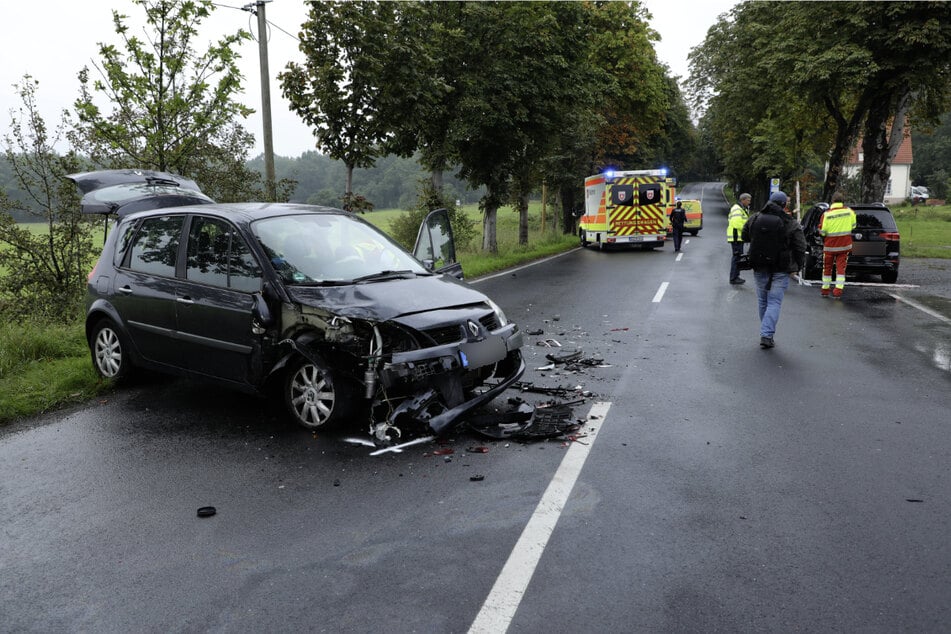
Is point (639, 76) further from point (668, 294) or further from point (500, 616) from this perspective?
point (500, 616)

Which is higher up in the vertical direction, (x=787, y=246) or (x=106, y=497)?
(x=787, y=246)

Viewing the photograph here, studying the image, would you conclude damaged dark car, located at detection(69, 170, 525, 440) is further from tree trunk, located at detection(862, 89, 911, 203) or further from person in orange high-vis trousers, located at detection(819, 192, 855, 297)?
tree trunk, located at detection(862, 89, 911, 203)

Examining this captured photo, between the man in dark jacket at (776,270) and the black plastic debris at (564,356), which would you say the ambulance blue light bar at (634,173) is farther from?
the black plastic debris at (564,356)

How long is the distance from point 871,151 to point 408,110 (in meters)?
17.9

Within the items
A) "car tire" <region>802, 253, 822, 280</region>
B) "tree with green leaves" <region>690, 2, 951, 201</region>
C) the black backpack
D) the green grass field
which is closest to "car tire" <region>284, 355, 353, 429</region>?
the green grass field

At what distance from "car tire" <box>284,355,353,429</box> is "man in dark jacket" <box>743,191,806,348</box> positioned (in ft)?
18.5

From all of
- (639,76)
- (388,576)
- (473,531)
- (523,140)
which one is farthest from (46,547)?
(639,76)

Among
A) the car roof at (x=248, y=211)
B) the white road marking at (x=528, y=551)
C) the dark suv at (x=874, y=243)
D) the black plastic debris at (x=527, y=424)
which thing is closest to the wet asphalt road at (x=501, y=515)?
the white road marking at (x=528, y=551)

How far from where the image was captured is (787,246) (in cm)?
887

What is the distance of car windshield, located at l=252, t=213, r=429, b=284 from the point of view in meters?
5.72

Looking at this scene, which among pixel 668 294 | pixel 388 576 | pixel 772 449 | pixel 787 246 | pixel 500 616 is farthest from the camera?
pixel 668 294

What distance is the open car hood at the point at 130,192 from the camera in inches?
309

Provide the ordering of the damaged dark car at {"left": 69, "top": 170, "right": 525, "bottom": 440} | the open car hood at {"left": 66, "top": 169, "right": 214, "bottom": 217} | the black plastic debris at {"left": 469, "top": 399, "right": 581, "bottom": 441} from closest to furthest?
the damaged dark car at {"left": 69, "top": 170, "right": 525, "bottom": 440} < the black plastic debris at {"left": 469, "top": 399, "right": 581, "bottom": 441} < the open car hood at {"left": 66, "top": 169, "right": 214, "bottom": 217}

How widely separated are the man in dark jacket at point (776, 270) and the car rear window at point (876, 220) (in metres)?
7.31
